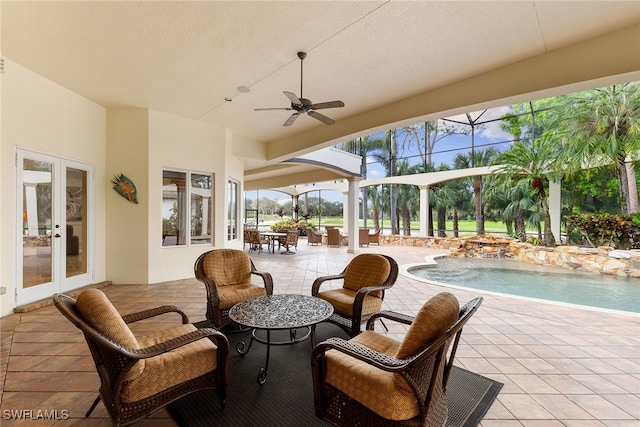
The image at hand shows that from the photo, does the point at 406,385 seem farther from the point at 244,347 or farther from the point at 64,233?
the point at 64,233

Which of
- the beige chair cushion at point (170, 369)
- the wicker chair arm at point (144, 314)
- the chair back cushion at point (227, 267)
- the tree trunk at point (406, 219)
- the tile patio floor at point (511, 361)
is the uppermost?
the tree trunk at point (406, 219)

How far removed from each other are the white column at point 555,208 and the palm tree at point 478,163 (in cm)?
338

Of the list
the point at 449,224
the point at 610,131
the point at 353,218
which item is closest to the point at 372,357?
the point at 353,218

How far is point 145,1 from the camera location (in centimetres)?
254

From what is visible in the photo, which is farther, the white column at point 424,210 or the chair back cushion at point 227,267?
the white column at point 424,210

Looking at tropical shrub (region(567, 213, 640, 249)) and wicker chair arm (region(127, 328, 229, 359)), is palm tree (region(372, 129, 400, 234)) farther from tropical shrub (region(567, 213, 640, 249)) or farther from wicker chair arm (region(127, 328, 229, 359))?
wicker chair arm (region(127, 328, 229, 359))

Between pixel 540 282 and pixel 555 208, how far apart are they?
4018 millimetres

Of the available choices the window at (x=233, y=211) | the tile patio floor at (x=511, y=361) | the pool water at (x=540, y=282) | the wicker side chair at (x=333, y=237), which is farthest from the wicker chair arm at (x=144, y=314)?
the wicker side chair at (x=333, y=237)

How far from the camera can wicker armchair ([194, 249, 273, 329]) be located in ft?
10.1

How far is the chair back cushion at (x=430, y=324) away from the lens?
1.46 meters

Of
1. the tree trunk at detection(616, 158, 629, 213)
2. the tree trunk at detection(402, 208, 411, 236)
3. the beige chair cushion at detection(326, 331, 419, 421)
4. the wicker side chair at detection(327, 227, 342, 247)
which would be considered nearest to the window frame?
the beige chair cushion at detection(326, 331, 419, 421)

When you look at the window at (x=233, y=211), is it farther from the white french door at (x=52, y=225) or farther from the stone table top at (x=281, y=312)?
the stone table top at (x=281, y=312)

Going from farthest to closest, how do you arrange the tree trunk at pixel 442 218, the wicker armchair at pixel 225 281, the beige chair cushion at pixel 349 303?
the tree trunk at pixel 442 218 → the wicker armchair at pixel 225 281 → the beige chair cushion at pixel 349 303

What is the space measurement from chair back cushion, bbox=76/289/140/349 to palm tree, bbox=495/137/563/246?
10.9 meters
